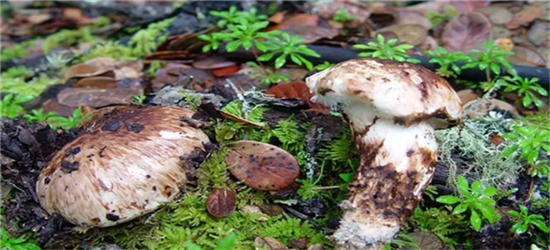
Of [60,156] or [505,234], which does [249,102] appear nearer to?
[60,156]

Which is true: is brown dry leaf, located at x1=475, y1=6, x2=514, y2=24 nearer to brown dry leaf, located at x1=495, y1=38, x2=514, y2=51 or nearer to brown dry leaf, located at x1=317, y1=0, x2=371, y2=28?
brown dry leaf, located at x1=495, y1=38, x2=514, y2=51

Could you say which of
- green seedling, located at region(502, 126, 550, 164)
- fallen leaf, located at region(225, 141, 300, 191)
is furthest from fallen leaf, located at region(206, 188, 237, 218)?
green seedling, located at region(502, 126, 550, 164)

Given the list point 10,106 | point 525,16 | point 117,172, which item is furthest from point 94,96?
point 525,16

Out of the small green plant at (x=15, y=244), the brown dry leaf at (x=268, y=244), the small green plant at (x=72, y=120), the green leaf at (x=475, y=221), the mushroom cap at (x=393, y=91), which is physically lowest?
the small green plant at (x=15, y=244)

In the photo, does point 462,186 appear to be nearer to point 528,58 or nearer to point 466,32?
point 528,58

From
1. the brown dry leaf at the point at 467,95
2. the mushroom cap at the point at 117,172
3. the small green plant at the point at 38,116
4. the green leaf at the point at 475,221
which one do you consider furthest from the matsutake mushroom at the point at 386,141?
the small green plant at the point at 38,116

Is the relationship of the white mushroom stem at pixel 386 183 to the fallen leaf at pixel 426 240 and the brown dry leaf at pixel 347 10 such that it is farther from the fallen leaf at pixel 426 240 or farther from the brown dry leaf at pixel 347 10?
the brown dry leaf at pixel 347 10

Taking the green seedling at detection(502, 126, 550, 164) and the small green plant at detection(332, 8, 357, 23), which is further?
the small green plant at detection(332, 8, 357, 23)
